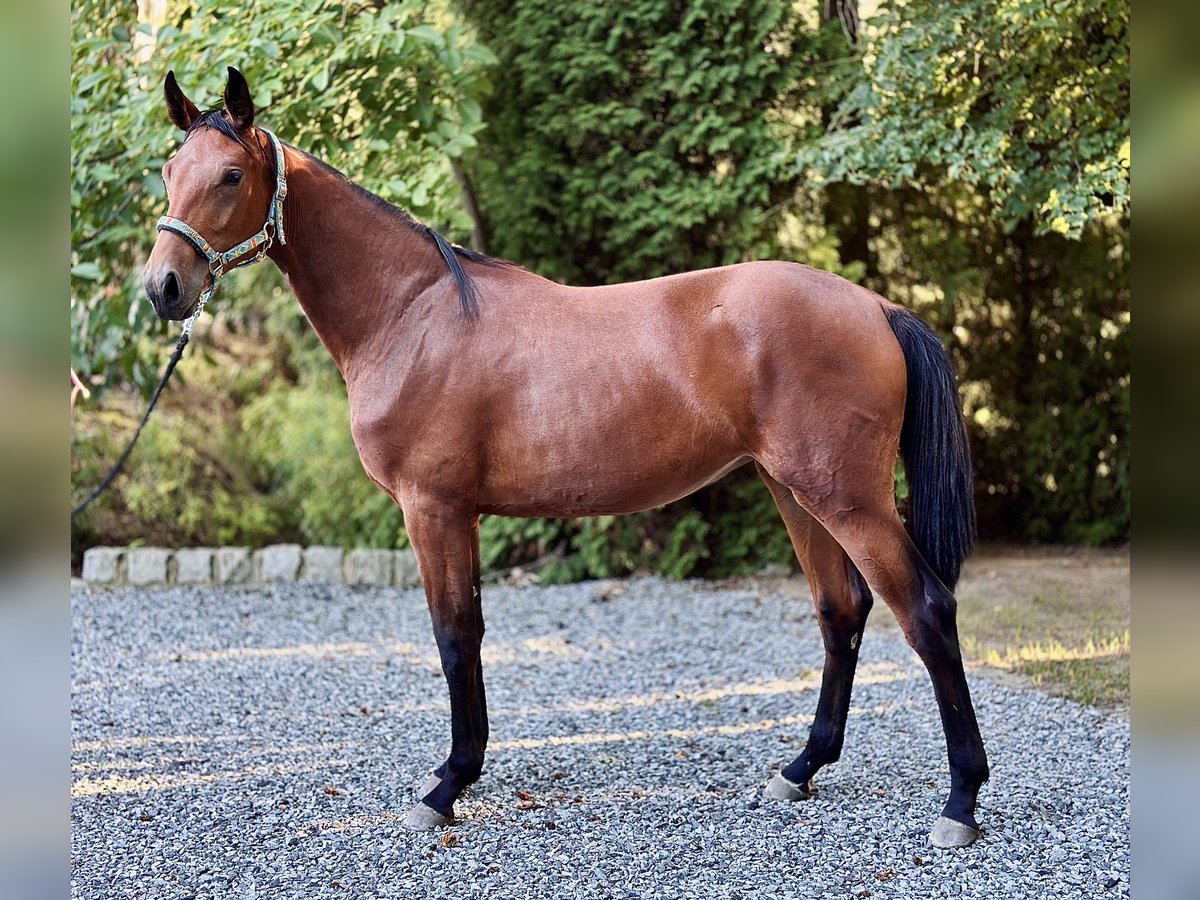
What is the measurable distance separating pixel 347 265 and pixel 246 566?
441cm

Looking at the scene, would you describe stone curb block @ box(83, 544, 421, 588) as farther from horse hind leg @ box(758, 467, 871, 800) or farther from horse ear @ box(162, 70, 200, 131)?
horse ear @ box(162, 70, 200, 131)

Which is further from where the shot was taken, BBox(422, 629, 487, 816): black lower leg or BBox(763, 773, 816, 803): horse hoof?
BBox(763, 773, 816, 803): horse hoof

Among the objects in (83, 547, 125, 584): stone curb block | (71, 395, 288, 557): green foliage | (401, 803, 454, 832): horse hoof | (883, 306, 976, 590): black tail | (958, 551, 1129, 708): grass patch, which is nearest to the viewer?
(883, 306, 976, 590): black tail

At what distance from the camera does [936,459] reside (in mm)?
3033

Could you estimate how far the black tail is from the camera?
118 inches

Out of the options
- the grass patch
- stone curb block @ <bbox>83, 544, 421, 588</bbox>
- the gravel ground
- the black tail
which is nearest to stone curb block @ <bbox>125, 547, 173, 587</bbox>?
stone curb block @ <bbox>83, 544, 421, 588</bbox>

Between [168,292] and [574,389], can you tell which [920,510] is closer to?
[574,389]

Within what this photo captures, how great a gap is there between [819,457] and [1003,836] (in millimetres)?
1314

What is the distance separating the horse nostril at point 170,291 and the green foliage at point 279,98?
68.9 inches

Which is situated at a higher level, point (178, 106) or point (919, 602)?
point (178, 106)

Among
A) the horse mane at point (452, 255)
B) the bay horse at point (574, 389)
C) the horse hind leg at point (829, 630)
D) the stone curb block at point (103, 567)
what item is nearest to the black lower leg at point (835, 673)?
the horse hind leg at point (829, 630)

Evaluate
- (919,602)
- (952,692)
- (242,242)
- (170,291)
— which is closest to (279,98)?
(242,242)

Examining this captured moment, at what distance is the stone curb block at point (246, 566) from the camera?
6832 mm
